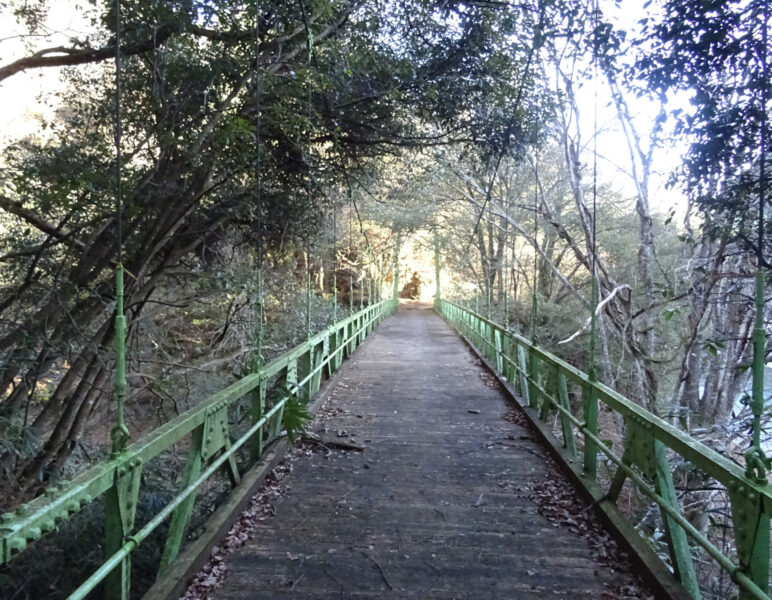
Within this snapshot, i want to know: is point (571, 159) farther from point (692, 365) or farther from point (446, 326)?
point (446, 326)

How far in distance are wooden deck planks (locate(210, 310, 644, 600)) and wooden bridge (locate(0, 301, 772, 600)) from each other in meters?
0.01

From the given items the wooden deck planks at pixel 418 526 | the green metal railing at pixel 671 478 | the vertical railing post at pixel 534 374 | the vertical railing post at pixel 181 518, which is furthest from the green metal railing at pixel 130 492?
the vertical railing post at pixel 534 374

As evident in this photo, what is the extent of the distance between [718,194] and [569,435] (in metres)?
3.26

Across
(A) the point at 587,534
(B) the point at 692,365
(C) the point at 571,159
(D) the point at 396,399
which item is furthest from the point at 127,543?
(C) the point at 571,159

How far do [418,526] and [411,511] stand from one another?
274 mm

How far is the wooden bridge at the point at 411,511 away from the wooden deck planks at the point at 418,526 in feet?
0.04

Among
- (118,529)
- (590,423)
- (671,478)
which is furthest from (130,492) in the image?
(590,423)

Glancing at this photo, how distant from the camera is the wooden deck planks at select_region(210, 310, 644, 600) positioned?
3.07 meters

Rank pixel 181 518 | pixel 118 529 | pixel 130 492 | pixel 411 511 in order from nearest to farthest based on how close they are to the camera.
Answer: pixel 118 529, pixel 130 492, pixel 181 518, pixel 411 511

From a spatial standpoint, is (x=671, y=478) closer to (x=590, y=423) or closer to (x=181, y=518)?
(x=590, y=423)

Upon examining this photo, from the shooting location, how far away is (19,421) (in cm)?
554

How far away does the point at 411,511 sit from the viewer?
4094 mm

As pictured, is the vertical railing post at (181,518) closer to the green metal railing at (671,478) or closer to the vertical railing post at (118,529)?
the vertical railing post at (118,529)

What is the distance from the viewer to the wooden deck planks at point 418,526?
10.1 feet
